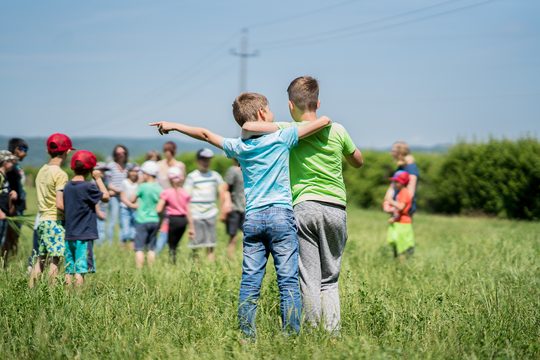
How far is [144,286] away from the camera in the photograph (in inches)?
252

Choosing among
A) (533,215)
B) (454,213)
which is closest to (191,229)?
(533,215)

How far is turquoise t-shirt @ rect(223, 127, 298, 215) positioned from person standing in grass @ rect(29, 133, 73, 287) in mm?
2803

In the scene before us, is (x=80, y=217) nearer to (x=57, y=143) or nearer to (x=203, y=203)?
(x=57, y=143)

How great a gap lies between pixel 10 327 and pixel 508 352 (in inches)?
144

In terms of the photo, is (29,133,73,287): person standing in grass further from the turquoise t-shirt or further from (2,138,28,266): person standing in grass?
the turquoise t-shirt

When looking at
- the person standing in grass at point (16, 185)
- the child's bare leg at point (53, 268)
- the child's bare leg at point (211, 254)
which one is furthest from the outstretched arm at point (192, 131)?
the person standing in grass at point (16, 185)

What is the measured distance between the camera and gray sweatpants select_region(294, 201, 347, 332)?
16.5 ft

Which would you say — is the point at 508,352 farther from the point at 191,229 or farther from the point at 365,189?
the point at 365,189

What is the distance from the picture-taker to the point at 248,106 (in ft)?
16.5

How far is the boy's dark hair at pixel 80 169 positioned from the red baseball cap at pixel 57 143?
0.27m

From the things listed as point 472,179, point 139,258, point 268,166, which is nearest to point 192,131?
point 268,166

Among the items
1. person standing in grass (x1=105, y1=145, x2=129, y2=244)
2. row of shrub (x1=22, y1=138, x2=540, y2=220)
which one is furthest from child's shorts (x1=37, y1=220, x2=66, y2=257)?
row of shrub (x1=22, y1=138, x2=540, y2=220)

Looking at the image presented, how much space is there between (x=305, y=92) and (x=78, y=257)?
3.24 m

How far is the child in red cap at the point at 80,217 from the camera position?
6.93m
